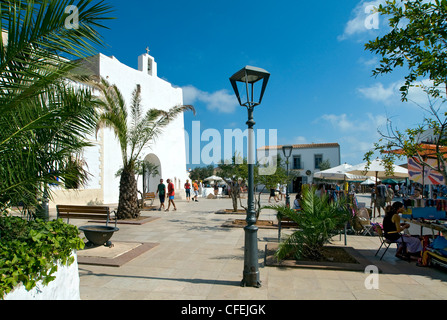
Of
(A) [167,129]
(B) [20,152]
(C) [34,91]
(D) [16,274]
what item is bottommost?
(D) [16,274]

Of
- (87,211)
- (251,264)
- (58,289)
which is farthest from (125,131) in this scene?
(58,289)

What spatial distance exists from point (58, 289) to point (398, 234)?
582 centimetres

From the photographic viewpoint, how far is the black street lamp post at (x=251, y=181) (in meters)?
4.12

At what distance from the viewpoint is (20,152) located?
307 centimetres

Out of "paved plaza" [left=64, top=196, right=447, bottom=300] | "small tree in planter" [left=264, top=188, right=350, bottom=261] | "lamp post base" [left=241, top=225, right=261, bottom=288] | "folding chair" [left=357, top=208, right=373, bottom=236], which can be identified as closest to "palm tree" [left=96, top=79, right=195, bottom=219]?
"paved plaza" [left=64, top=196, right=447, bottom=300]

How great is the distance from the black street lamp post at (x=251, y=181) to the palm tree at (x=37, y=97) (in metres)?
2.19

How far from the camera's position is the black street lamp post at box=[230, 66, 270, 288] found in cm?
412

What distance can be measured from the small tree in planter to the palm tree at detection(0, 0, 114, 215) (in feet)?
12.2

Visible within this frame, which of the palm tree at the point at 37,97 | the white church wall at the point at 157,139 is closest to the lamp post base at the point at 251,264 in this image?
the palm tree at the point at 37,97

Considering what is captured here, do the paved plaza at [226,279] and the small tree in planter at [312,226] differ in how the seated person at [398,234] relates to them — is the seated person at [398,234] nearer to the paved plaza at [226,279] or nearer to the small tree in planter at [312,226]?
the paved plaza at [226,279]

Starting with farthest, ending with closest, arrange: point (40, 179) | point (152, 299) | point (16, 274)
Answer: point (152, 299)
point (40, 179)
point (16, 274)

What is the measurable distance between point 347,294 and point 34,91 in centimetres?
443
